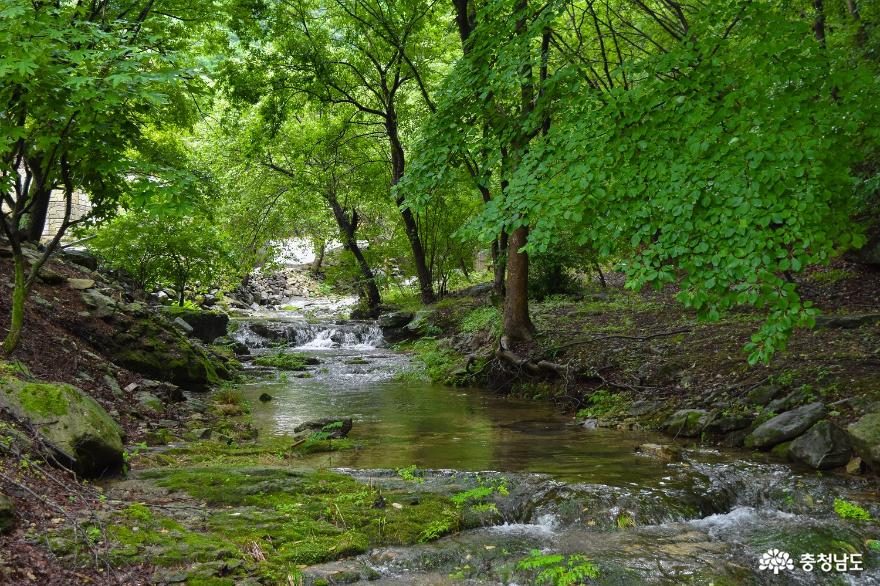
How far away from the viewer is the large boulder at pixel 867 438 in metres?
5.19

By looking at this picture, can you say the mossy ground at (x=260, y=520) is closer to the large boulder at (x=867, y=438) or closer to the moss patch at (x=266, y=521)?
the moss patch at (x=266, y=521)

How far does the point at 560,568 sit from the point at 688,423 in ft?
14.2

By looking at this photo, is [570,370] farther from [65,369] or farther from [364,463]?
[65,369]

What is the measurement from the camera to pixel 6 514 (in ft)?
10.1

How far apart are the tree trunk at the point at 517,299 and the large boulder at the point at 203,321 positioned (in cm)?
803

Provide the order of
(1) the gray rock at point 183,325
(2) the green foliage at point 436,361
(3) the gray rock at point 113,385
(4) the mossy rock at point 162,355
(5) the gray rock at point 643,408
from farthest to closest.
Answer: (1) the gray rock at point 183,325, (2) the green foliage at point 436,361, (4) the mossy rock at point 162,355, (5) the gray rock at point 643,408, (3) the gray rock at point 113,385

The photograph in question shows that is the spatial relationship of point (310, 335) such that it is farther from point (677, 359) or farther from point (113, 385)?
point (677, 359)

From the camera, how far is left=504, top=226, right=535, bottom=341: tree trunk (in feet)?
37.0

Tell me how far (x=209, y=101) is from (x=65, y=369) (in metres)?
8.32

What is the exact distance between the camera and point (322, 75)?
51.7ft

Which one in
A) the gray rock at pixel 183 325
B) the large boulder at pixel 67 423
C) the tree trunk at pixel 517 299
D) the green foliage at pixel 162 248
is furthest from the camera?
the gray rock at pixel 183 325

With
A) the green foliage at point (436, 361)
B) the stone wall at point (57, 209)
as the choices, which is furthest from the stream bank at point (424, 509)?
the stone wall at point (57, 209)

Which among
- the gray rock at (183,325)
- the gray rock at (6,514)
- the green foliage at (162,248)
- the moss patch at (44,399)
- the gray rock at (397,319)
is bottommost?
the gray rock at (6,514)

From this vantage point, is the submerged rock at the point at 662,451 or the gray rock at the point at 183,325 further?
the gray rock at the point at 183,325
